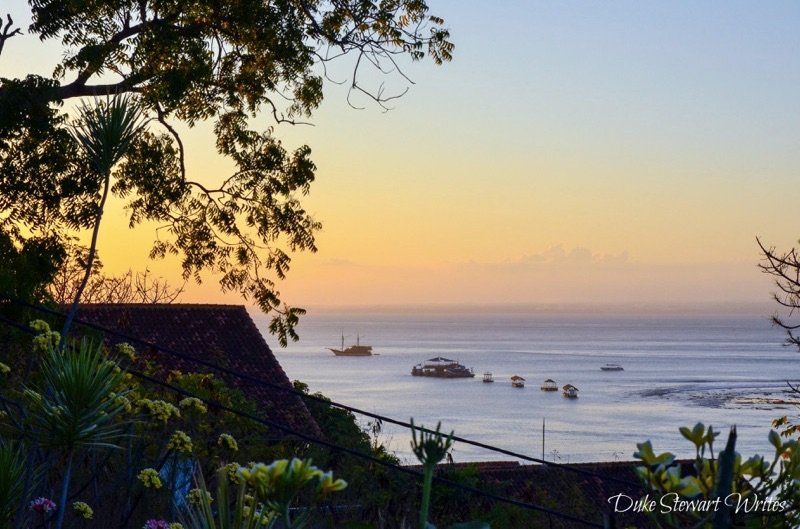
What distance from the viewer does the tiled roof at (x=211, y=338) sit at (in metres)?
20.1

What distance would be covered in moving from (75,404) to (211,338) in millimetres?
19889

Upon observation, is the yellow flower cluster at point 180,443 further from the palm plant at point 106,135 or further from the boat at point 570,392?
the boat at point 570,392

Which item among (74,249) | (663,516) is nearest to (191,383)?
(74,249)

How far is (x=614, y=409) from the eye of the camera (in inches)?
3465

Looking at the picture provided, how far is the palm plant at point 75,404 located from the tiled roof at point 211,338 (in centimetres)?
1633

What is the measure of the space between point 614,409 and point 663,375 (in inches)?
1283

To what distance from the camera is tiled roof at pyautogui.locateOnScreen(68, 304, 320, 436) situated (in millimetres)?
20078

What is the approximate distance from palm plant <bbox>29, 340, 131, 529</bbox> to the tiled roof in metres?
16.3

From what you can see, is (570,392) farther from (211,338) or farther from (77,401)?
(77,401)

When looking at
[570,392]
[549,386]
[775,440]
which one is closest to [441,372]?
[549,386]

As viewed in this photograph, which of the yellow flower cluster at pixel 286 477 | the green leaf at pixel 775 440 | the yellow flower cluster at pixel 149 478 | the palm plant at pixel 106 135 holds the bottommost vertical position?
the yellow flower cluster at pixel 149 478

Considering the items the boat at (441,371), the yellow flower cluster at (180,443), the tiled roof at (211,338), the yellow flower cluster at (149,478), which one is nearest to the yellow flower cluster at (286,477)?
the yellow flower cluster at (149,478)

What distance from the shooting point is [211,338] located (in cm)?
2266

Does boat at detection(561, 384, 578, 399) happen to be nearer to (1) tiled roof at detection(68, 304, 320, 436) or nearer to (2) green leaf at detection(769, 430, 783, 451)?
(1) tiled roof at detection(68, 304, 320, 436)
